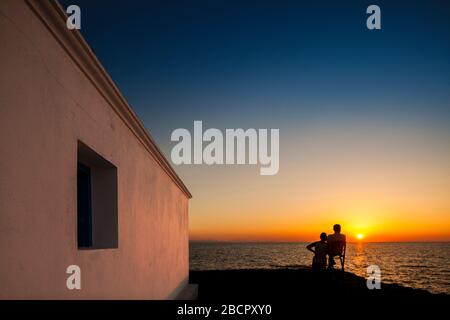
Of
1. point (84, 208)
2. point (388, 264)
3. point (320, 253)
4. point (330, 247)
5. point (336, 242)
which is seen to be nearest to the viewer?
point (84, 208)

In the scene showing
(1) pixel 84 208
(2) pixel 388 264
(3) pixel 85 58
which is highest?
(3) pixel 85 58

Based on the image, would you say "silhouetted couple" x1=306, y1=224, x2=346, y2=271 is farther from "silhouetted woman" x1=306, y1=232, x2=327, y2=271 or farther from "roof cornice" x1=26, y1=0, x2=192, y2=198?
"roof cornice" x1=26, y1=0, x2=192, y2=198

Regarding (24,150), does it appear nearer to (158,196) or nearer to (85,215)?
(85,215)

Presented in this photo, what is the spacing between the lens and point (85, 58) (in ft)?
13.8

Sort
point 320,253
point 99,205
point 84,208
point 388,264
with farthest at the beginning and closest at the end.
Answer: point 388,264, point 320,253, point 99,205, point 84,208

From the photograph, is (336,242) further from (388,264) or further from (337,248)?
(388,264)

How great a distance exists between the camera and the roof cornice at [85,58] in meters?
3.35

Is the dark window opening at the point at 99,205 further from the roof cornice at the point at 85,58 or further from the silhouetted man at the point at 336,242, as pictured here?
the silhouetted man at the point at 336,242

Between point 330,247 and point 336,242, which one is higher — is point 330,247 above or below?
below

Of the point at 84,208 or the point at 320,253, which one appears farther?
the point at 320,253

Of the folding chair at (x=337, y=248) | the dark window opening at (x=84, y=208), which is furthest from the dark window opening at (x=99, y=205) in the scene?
the folding chair at (x=337, y=248)

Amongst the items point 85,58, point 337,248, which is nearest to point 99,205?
point 85,58

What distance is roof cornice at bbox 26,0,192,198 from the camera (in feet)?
11.0
